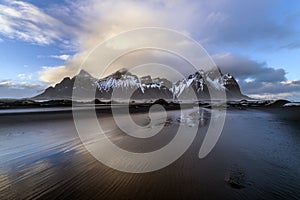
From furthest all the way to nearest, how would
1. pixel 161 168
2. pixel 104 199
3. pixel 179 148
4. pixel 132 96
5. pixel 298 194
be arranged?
pixel 132 96, pixel 179 148, pixel 161 168, pixel 298 194, pixel 104 199

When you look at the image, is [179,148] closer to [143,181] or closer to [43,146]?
[143,181]

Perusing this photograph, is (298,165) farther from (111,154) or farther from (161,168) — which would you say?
(111,154)

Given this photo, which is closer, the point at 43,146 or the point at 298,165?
the point at 298,165

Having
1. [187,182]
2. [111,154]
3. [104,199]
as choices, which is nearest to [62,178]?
[104,199]

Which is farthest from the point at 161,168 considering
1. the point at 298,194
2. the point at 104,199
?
the point at 298,194

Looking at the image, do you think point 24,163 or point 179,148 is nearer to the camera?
point 24,163

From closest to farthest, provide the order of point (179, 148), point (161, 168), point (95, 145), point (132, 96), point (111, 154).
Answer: point (161, 168)
point (111, 154)
point (179, 148)
point (95, 145)
point (132, 96)

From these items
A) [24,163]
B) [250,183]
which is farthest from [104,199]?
[24,163]

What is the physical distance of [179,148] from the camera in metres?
10.8

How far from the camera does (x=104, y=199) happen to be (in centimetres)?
499

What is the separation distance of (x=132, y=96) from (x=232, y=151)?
597 feet

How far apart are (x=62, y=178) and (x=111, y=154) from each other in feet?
11.0

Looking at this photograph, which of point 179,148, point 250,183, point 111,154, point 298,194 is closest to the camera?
point 298,194

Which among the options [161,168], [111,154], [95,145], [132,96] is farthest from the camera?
[132,96]
